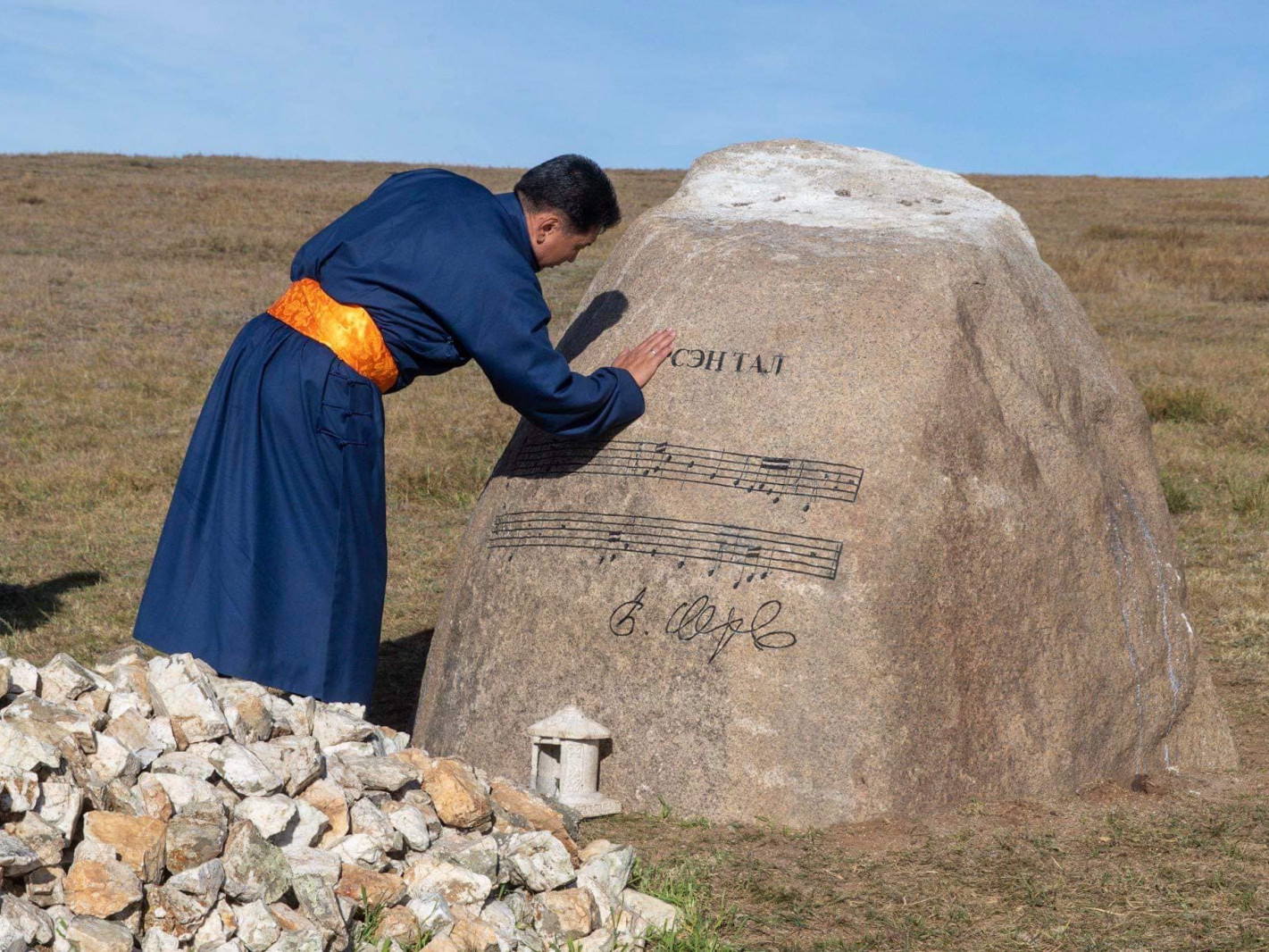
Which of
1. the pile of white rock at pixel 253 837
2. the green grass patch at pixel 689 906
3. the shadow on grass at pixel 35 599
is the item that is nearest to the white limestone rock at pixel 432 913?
the pile of white rock at pixel 253 837

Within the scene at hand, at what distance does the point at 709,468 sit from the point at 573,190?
32.9 inches

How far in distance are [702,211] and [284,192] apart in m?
23.1

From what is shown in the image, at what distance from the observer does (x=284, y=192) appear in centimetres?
2595

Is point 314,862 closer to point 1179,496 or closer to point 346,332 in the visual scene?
point 346,332

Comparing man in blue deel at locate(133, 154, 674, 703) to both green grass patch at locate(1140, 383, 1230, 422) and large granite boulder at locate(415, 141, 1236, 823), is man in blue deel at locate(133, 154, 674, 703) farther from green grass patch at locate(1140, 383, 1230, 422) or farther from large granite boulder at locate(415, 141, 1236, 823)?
green grass patch at locate(1140, 383, 1230, 422)

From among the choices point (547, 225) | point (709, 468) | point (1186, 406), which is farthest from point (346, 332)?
point (1186, 406)

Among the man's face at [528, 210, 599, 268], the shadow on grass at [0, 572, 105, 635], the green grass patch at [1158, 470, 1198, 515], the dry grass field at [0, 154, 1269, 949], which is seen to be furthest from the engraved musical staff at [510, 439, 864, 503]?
the green grass patch at [1158, 470, 1198, 515]

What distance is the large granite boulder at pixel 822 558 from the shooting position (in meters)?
3.58

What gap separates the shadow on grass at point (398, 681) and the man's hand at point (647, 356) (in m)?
1.43

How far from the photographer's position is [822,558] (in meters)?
3.56

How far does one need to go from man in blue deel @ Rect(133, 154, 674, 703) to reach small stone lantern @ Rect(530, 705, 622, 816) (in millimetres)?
580

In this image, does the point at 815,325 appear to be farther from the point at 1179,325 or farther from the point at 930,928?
the point at 1179,325

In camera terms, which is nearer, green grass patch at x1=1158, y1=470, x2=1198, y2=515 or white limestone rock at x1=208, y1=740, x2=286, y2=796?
white limestone rock at x1=208, y1=740, x2=286, y2=796
